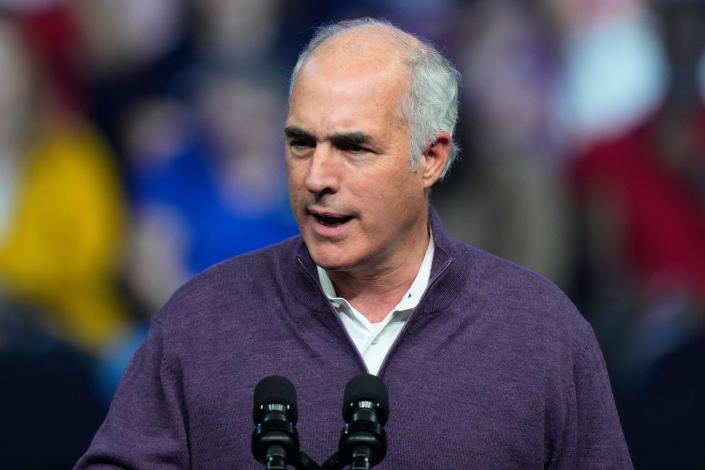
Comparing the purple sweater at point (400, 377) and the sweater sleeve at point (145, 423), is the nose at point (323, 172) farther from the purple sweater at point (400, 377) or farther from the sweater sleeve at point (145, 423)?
the sweater sleeve at point (145, 423)

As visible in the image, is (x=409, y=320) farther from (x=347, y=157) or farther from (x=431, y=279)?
(x=347, y=157)

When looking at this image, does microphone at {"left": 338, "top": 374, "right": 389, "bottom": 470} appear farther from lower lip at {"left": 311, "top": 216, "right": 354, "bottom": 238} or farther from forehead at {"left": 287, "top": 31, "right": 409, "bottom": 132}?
forehead at {"left": 287, "top": 31, "right": 409, "bottom": 132}

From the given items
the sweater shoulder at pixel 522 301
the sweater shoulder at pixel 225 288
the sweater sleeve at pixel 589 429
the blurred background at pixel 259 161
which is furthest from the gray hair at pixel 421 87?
the blurred background at pixel 259 161

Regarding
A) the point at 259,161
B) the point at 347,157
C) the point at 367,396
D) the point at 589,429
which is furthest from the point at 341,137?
the point at 259,161

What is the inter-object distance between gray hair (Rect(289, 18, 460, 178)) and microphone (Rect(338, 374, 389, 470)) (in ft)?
2.17

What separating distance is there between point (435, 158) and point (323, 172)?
355 mm

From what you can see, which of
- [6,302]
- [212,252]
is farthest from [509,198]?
[6,302]

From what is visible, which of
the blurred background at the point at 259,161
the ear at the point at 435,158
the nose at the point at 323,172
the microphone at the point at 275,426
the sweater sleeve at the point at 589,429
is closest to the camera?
the microphone at the point at 275,426

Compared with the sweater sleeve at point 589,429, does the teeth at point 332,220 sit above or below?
above

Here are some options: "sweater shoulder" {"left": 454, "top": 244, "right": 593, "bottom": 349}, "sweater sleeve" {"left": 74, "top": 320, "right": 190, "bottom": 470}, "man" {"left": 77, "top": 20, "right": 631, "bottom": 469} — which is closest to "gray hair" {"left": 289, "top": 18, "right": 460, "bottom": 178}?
"man" {"left": 77, "top": 20, "right": 631, "bottom": 469}

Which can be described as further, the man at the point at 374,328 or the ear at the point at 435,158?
the ear at the point at 435,158

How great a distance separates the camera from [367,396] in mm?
2119

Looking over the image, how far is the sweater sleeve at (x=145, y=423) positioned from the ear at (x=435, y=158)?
62 centimetres

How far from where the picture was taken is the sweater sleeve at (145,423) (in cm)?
258
